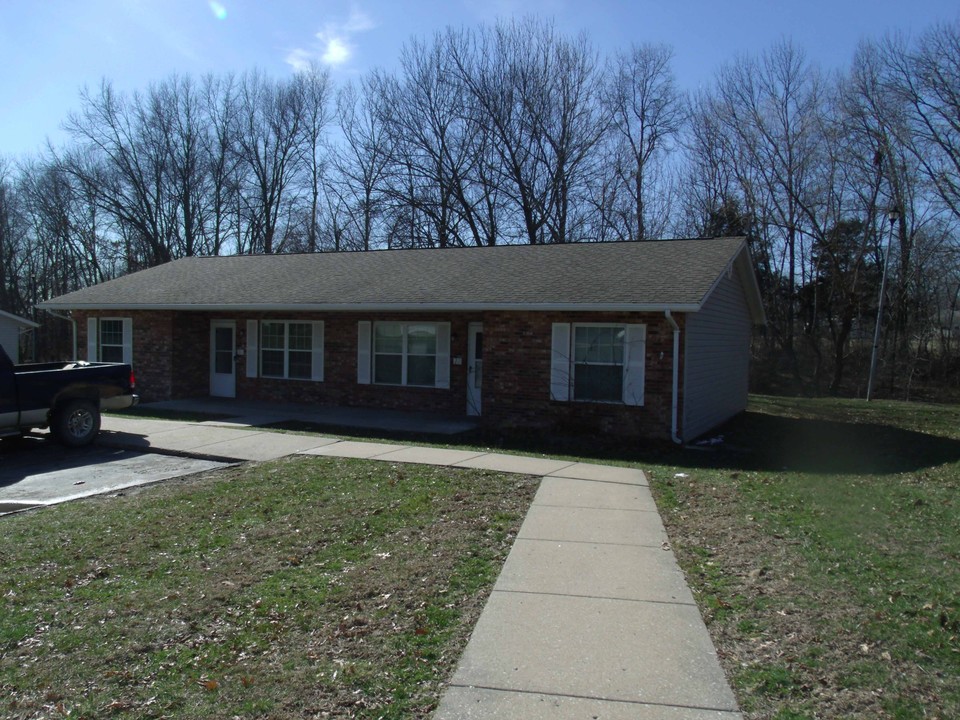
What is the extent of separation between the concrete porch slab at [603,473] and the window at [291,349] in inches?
339

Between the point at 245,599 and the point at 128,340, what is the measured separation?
52.1 ft

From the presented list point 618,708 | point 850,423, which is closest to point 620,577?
point 618,708

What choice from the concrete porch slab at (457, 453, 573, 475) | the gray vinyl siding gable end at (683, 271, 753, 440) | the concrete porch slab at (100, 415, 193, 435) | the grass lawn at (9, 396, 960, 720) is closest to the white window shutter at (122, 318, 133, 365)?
Answer: the concrete porch slab at (100, 415, 193, 435)

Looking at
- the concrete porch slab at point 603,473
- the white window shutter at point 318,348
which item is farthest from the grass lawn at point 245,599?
the white window shutter at point 318,348

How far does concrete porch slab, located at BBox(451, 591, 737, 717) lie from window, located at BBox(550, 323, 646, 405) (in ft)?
28.5

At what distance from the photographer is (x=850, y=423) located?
1778cm

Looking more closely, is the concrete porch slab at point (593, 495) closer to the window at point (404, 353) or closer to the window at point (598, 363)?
the window at point (598, 363)

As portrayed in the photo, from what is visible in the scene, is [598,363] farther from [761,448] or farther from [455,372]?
[455,372]

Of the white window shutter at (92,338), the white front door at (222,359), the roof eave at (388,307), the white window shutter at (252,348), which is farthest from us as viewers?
the white window shutter at (92,338)

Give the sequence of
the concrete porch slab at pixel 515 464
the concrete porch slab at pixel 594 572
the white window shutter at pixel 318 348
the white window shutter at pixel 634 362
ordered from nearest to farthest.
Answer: the concrete porch slab at pixel 594 572
the concrete porch slab at pixel 515 464
the white window shutter at pixel 634 362
the white window shutter at pixel 318 348

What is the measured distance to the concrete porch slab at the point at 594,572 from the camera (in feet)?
17.8

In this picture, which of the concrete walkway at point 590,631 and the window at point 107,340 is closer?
the concrete walkway at point 590,631

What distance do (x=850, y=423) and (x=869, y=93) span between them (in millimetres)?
17978

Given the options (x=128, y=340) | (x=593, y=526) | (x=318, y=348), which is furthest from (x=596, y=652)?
(x=128, y=340)
